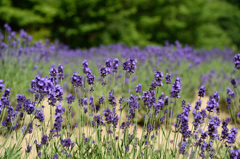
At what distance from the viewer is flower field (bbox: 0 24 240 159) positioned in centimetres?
204

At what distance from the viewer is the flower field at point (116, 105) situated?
204 cm

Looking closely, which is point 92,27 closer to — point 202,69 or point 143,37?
point 143,37

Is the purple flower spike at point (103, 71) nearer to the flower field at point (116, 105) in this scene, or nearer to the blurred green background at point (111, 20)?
the flower field at point (116, 105)

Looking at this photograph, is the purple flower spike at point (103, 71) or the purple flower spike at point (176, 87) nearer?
the purple flower spike at point (176, 87)

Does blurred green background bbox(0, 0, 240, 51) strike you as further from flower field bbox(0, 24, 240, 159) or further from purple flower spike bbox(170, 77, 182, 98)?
purple flower spike bbox(170, 77, 182, 98)

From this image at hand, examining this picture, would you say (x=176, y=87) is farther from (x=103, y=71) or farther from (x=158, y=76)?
(x=103, y=71)

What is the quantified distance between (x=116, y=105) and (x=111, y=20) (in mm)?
10891

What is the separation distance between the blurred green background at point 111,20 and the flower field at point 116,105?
4.60 metres

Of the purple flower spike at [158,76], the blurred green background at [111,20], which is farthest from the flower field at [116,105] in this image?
the blurred green background at [111,20]

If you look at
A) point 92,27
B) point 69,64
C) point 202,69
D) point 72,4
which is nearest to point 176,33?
point 92,27

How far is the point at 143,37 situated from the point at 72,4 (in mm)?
4485

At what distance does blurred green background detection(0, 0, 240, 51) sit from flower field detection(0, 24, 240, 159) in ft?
15.1

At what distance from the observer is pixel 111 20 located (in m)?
13.5

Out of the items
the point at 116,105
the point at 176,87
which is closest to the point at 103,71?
the point at 176,87
